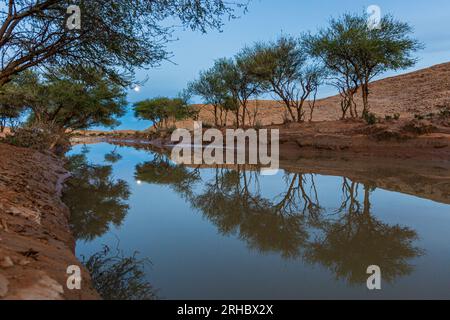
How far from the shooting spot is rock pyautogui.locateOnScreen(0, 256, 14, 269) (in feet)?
8.03

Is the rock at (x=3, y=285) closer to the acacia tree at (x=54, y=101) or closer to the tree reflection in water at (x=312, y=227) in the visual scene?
the tree reflection in water at (x=312, y=227)

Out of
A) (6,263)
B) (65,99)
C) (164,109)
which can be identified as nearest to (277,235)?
(6,263)

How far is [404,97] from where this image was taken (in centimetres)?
5412

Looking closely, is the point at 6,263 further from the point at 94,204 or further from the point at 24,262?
the point at 94,204

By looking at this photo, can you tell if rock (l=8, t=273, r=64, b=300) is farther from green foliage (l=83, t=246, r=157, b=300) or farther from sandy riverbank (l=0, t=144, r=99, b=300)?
green foliage (l=83, t=246, r=157, b=300)

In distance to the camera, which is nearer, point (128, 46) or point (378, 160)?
point (128, 46)

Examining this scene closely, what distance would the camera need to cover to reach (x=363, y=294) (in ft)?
11.0

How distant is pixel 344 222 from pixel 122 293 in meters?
4.50

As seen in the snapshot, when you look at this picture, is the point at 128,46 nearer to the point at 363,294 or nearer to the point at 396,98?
the point at 363,294

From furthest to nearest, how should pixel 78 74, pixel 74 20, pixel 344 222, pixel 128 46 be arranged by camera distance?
pixel 78 74 → pixel 128 46 → pixel 74 20 → pixel 344 222

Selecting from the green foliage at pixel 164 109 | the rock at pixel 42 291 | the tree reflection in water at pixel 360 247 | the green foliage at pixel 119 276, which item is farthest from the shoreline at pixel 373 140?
the green foliage at pixel 164 109

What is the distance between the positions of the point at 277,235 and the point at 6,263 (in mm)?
4107
